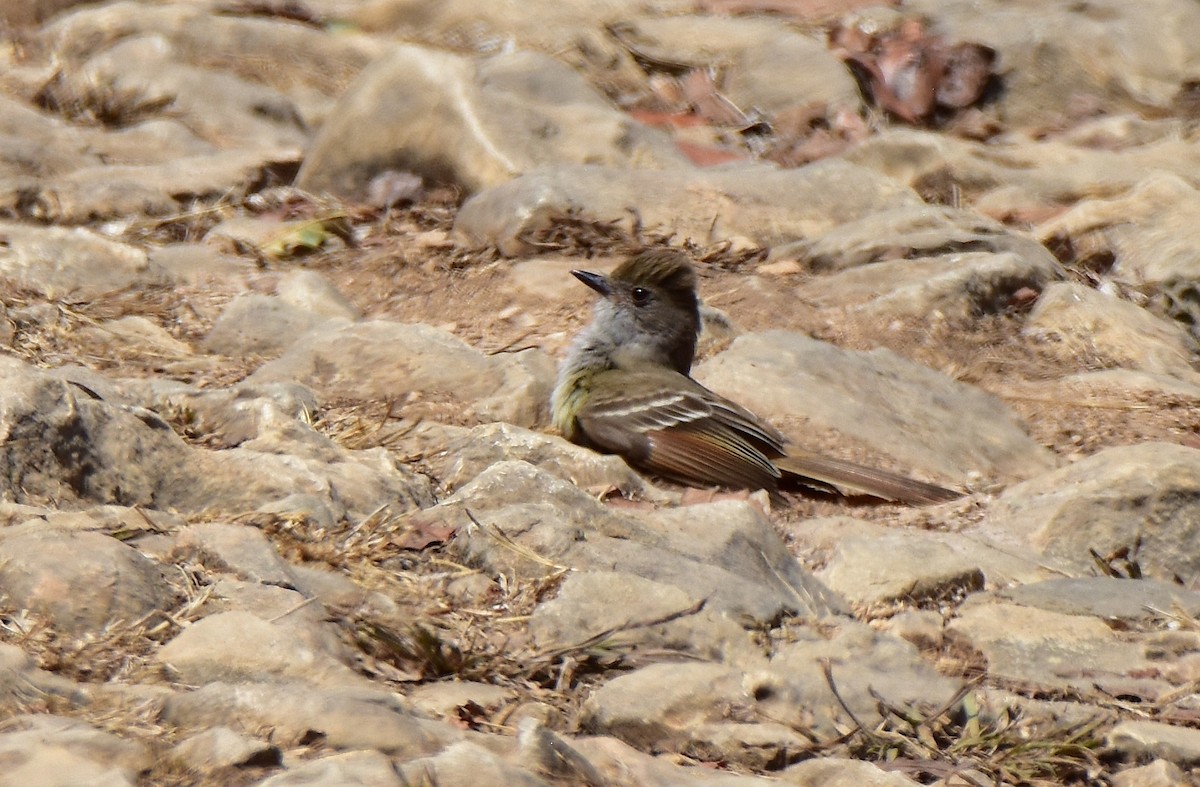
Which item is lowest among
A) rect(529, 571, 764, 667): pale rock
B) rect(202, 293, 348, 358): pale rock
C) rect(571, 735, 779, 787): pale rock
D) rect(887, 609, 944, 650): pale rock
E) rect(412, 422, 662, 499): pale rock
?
rect(202, 293, 348, 358): pale rock

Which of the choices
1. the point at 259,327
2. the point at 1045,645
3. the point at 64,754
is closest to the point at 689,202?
the point at 259,327

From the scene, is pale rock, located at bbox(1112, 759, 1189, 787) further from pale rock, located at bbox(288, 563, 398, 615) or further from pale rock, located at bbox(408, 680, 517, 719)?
pale rock, located at bbox(288, 563, 398, 615)

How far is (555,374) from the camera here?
7.02 meters

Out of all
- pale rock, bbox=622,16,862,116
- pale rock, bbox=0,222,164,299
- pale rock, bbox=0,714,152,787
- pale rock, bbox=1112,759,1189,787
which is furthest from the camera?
pale rock, bbox=622,16,862,116

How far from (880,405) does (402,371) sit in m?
2.11

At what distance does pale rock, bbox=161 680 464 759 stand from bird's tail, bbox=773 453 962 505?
3.48 m

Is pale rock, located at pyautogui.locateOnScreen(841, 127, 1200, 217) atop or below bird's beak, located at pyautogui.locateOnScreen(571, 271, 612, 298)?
below

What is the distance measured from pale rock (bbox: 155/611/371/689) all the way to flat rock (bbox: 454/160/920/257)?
4.88 meters

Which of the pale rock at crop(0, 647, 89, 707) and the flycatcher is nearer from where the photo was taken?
the pale rock at crop(0, 647, 89, 707)

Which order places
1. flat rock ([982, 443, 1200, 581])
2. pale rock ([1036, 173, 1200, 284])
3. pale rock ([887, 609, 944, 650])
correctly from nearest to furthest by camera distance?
1. pale rock ([887, 609, 944, 650])
2. flat rock ([982, 443, 1200, 581])
3. pale rock ([1036, 173, 1200, 284])

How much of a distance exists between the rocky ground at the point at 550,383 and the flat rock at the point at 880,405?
0.9 inches

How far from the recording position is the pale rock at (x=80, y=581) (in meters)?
3.57

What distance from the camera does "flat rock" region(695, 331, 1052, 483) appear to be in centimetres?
687

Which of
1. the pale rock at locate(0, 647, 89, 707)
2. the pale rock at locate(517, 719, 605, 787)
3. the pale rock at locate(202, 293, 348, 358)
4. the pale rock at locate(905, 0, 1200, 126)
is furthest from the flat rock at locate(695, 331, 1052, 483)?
Result: the pale rock at locate(905, 0, 1200, 126)
